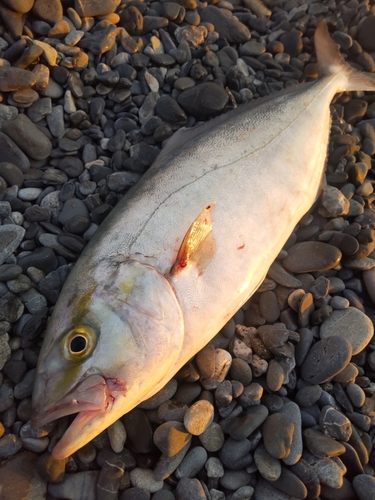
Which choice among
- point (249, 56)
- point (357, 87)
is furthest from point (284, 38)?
point (357, 87)

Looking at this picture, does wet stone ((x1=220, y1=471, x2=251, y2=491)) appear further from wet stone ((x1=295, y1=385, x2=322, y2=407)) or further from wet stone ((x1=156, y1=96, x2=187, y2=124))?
wet stone ((x1=156, y1=96, x2=187, y2=124))

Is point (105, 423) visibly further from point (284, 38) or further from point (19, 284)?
point (284, 38)

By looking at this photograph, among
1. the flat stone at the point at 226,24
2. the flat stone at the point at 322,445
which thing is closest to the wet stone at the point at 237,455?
the flat stone at the point at 322,445

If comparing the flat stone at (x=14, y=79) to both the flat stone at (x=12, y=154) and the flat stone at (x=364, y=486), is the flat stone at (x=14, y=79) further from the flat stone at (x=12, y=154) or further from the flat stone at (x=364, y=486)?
the flat stone at (x=364, y=486)

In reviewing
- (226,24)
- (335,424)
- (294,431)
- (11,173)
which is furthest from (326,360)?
(226,24)

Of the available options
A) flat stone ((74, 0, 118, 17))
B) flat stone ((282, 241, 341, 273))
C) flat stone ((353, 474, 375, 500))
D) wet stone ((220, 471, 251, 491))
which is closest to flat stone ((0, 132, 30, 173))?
flat stone ((74, 0, 118, 17))

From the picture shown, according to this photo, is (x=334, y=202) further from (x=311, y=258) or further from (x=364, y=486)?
(x=364, y=486)

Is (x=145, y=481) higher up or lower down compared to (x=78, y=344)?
lower down
